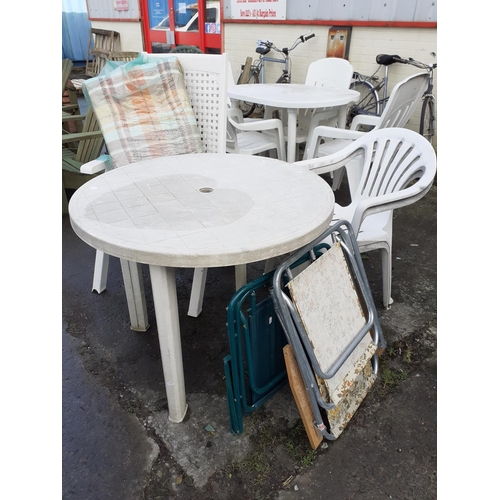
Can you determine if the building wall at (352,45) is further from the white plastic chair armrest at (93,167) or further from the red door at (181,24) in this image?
the white plastic chair armrest at (93,167)

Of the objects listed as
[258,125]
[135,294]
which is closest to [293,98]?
[258,125]

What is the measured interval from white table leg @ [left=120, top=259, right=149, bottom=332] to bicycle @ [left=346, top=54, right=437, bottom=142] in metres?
3.47

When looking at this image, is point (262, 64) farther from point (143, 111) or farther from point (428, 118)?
point (143, 111)

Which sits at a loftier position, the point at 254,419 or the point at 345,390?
the point at 345,390

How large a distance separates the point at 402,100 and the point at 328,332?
223 cm

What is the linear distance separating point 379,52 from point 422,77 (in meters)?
1.78

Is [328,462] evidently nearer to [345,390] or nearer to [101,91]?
[345,390]

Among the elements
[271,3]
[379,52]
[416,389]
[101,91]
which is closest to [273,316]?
[416,389]

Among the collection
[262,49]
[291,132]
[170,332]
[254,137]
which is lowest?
[170,332]

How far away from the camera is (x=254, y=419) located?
63.9 inches

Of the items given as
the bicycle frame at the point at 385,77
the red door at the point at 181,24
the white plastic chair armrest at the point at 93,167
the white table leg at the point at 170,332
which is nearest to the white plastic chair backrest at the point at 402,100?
the bicycle frame at the point at 385,77

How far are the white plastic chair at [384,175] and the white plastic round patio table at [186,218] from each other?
0.35 meters

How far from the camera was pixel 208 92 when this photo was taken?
7.68ft

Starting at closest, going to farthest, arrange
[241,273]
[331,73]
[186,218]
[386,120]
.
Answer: [186,218] → [241,273] → [386,120] → [331,73]
